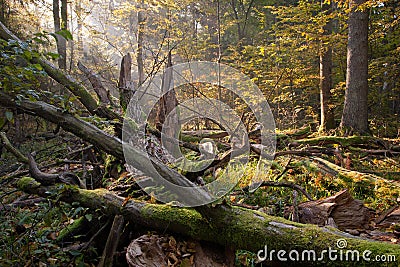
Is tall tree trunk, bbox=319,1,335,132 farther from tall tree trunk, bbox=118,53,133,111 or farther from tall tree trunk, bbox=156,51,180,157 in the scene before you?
tall tree trunk, bbox=118,53,133,111

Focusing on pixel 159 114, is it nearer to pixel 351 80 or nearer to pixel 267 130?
pixel 267 130

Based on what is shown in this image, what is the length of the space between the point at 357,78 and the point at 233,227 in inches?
294

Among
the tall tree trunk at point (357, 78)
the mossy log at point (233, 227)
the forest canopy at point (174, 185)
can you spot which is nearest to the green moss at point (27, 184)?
the forest canopy at point (174, 185)

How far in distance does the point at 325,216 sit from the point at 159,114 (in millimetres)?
4082

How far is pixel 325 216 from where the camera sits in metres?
3.16

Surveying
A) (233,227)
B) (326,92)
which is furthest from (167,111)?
(326,92)

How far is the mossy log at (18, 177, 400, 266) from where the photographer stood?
207 cm

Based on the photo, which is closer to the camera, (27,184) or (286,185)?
(27,184)

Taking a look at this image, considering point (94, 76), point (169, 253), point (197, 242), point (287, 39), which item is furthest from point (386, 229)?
point (287, 39)

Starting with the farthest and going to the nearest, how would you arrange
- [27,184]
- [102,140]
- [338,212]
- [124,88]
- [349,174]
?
[124,88], [349,174], [27,184], [338,212], [102,140]

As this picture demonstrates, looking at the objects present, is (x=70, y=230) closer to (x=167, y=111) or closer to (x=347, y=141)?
(x=167, y=111)

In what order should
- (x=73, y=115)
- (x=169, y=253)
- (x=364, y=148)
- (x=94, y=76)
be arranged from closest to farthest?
(x=169, y=253) < (x=73, y=115) < (x=94, y=76) < (x=364, y=148)

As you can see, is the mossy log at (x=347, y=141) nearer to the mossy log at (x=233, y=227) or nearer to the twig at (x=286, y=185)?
the twig at (x=286, y=185)

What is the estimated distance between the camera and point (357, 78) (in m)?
8.15
